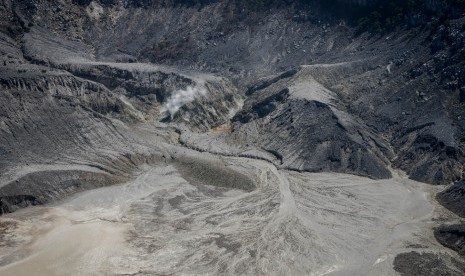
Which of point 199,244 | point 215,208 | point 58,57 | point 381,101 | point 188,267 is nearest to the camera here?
point 188,267

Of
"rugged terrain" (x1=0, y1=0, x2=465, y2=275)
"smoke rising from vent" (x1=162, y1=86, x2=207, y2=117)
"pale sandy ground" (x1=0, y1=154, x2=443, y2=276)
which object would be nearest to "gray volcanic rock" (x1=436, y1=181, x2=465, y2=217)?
"rugged terrain" (x1=0, y1=0, x2=465, y2=275)

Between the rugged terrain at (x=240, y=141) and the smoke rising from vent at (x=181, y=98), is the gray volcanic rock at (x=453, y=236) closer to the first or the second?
the rugged terrain at (x=240, y=141)

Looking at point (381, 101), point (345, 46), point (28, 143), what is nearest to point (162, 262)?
point (28, 143)

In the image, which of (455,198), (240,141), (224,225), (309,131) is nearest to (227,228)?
(224,225)

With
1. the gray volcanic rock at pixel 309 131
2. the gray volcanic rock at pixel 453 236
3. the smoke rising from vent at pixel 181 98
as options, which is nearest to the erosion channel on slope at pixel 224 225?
the gray volcanic rock at pixel 453 236

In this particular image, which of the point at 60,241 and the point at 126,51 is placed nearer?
the point at 60,241

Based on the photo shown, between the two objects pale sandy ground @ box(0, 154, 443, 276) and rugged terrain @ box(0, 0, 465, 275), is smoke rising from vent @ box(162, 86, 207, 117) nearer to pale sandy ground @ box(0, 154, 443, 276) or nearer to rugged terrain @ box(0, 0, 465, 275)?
rugged terrain @ box(0, 0, 465, 275)

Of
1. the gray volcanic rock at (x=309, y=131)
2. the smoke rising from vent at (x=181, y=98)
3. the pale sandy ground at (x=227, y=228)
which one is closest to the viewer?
the pale sandy ground at (x=227, y=228)

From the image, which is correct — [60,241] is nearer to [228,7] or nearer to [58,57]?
[58,57]

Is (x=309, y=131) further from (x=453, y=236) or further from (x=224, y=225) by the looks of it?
(x=453, y=236)
